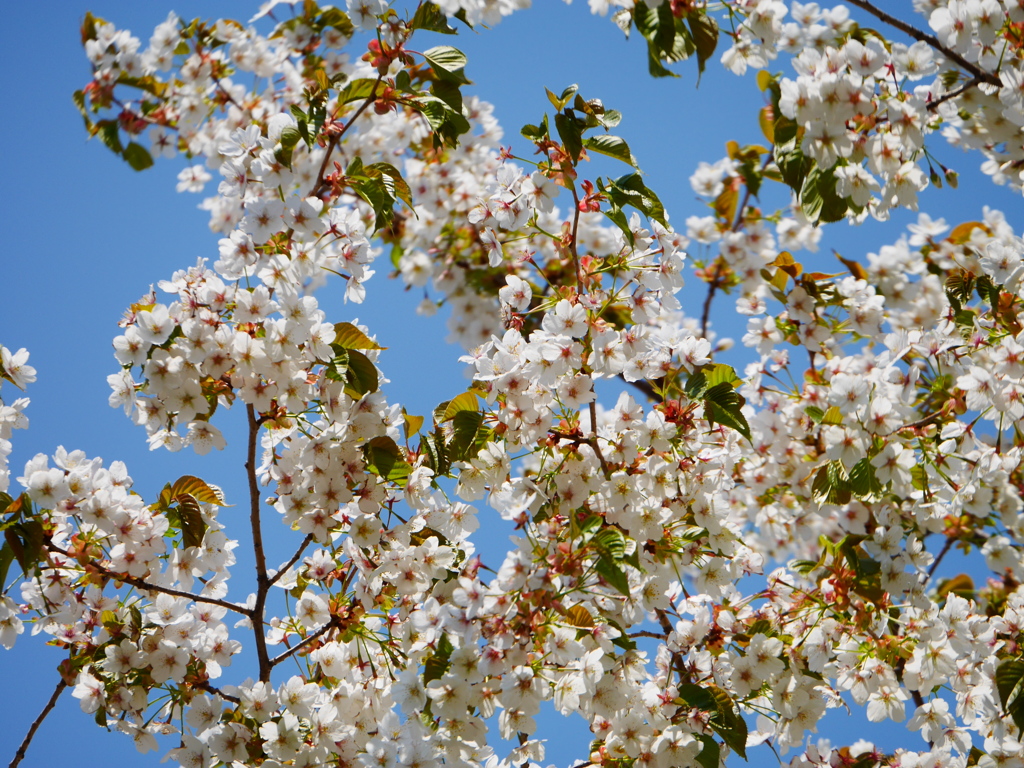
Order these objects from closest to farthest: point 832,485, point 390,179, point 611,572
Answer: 1. point 611,572
2. point 390,179
3. point 832,485

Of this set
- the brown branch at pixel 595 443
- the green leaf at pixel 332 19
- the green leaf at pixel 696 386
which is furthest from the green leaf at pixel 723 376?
the green leaf at pixel 332 19

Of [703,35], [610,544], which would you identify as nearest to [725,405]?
[610,544]

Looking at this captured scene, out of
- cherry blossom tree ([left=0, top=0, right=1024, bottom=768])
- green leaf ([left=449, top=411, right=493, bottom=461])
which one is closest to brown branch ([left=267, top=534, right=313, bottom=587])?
cherry blossom tree ([left=0, top=0, right=1024, bottom=768])

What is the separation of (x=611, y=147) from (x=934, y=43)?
3.91 feet

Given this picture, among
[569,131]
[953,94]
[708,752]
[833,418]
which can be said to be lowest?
[708,752]

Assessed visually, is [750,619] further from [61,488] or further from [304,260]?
[61,488]

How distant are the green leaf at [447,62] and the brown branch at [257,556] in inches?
47.1

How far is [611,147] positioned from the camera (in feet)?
7.61

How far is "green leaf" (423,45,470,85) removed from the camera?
2.38 meters

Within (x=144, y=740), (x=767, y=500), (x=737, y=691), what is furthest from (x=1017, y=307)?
(x=144, y=740)

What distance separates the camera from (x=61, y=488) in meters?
2.34

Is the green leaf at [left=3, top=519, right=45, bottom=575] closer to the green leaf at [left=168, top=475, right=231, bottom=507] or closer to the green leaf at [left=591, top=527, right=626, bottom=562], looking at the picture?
the green leaf at [left=168, top=475, right=231, bottom=507]

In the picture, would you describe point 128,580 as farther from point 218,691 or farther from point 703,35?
point 703,35

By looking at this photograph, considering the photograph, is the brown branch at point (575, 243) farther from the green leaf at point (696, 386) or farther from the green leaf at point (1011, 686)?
the green leaf at point (1011, 686)
